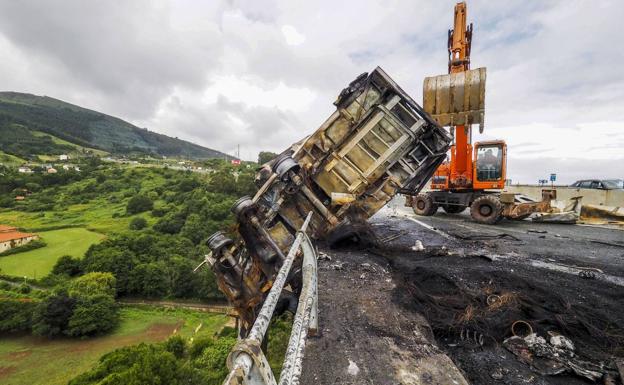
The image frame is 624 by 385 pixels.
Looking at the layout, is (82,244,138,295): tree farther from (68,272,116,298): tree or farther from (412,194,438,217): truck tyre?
(412,194,438,217): truck tyre

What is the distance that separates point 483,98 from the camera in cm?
820

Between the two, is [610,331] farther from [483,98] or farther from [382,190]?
[483,98]

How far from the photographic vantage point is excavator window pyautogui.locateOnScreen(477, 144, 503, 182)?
413 inches

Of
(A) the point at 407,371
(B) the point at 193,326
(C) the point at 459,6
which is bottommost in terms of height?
(B) the point at 193,326

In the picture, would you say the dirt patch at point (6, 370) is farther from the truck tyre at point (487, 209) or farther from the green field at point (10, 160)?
the green field at point (10, 160)

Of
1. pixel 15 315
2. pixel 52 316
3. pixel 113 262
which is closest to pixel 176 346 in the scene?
pixel 52 316

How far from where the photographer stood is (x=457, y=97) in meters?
8.46

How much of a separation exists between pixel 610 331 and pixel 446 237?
4.82 m

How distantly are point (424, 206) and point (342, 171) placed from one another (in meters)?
8.14

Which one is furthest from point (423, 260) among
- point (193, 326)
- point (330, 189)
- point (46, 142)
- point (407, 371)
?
point (46, 142)

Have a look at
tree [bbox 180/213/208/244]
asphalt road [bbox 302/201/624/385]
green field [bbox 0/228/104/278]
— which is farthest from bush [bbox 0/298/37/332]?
asphalt road [bbox 302/201/624/385]

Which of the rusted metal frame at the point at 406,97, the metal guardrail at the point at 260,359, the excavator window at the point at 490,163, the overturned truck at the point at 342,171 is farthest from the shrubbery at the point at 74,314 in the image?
the metal guardrail at the point at 260,359

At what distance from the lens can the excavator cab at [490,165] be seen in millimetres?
10430

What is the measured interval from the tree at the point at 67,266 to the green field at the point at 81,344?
442 inches
